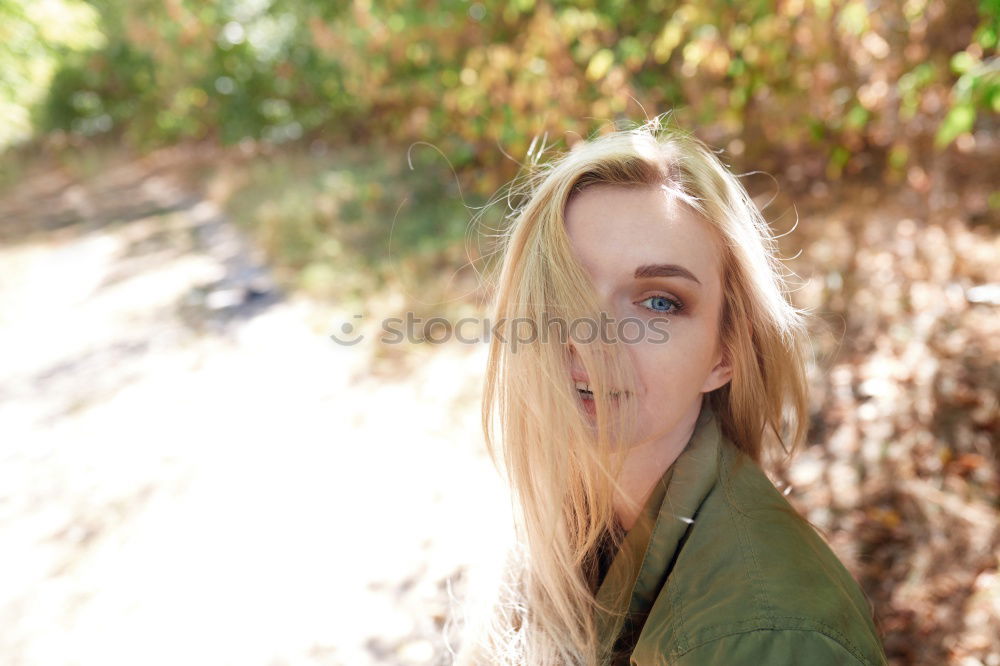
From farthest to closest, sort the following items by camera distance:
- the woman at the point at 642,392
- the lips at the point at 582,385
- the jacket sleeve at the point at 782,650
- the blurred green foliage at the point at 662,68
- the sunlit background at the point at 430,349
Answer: the blurred green foliage at the point at 662,68 < the sunlit background at the point at 430,349 < the lips at the point at 582,385 < the woman at the point at 642,392 < the jacket sleeve at the point at 782,650

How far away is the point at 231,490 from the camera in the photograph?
3770 millimetres

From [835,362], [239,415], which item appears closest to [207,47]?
[239,415]

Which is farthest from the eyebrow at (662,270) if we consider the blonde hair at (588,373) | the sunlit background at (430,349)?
the sunlit background at (430,349)

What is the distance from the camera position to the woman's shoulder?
3.76 feet

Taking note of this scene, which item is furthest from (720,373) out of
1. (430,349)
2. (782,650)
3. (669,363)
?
(430,349)

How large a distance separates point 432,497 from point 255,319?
9.92ft

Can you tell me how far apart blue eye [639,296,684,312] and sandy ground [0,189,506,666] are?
79 centimetres

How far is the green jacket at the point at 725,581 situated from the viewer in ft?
3.78

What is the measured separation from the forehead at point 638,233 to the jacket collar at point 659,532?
389 mm

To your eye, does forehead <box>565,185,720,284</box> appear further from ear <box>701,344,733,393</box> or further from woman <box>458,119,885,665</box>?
ear <box>701,344,733,393</box>

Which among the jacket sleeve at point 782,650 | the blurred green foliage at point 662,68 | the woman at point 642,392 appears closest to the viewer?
the jacket sleeve at point 782,650

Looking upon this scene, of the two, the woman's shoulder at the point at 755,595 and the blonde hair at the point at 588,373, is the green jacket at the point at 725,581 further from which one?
the blonde hair at the point at 588,373

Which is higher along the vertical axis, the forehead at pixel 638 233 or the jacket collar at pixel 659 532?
the forehead at pixel 638 233

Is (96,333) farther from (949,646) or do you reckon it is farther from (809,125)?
(949,646)
